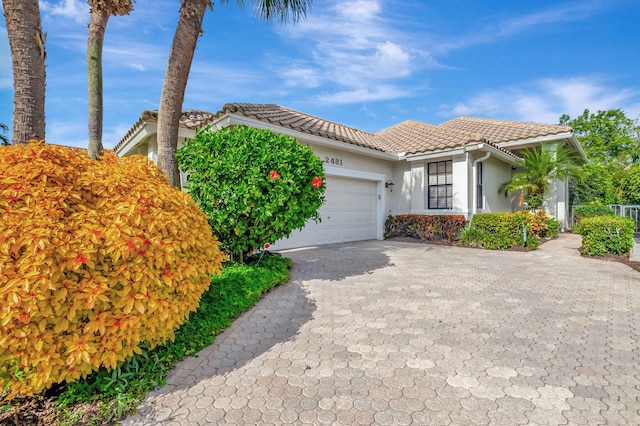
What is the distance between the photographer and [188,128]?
8711 mm

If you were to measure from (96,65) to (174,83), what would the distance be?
12.1ft

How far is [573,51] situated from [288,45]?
12490 millimetres

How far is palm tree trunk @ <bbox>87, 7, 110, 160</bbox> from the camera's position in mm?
8266

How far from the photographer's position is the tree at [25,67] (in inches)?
171

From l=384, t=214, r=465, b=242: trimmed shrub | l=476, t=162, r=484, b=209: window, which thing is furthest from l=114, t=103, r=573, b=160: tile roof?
l=384, t=214, r=465, b=242: trimmed shrub

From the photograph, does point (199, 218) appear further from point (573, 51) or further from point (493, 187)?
point (573, 51)

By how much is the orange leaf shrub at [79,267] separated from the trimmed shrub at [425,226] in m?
10.2

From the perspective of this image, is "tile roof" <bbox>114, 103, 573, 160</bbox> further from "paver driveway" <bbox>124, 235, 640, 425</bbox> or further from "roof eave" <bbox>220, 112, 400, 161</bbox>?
"paver driveway" <bbox>124, 235, 640, 425</bbox>

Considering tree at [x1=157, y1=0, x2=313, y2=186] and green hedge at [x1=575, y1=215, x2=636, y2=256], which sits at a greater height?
tree at [x1=157, y1=0, x2=313, y2=186]

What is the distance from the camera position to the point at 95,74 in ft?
27.2

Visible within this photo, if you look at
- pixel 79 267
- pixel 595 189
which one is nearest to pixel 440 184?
pixel 79 267

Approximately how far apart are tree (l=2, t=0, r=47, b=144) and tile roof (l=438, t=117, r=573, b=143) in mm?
15341

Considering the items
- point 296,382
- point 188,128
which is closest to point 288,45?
point 188,128

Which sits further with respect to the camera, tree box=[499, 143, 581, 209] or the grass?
tree box=[499, 143, 581, 209]
